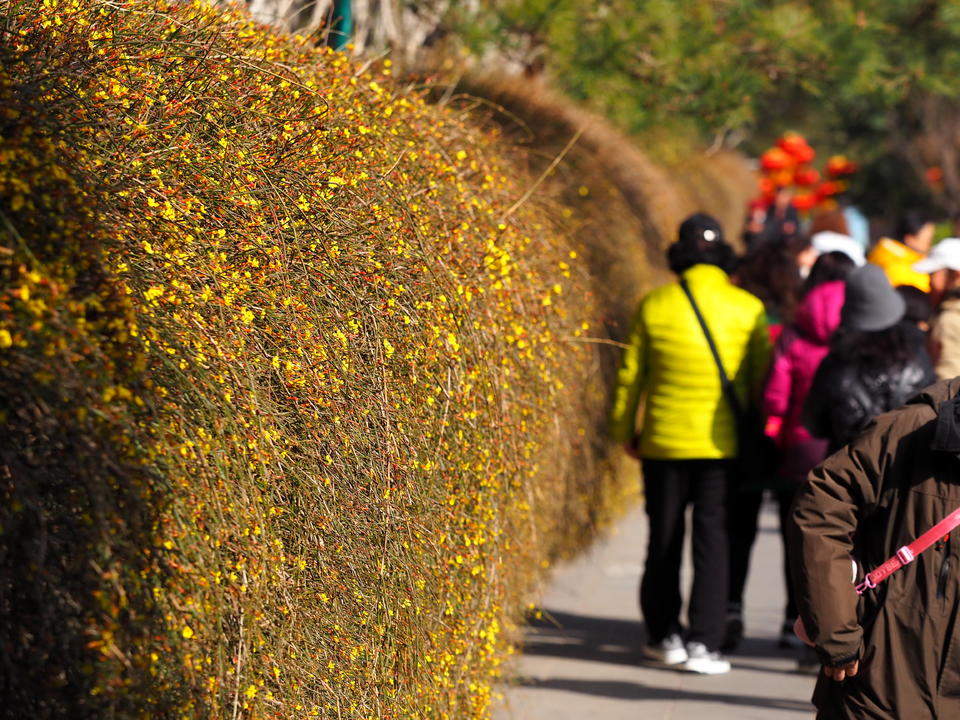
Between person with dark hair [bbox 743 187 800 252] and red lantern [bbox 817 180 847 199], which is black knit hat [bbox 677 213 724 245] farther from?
red lantern [bbox 817 180 847 199]

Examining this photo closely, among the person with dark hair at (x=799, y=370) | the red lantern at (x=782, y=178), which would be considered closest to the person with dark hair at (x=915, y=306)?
the person with dark hair at (x=799, y=370)

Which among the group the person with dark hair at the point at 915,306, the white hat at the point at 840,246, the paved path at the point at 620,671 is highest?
the white hat at the point at 840,246

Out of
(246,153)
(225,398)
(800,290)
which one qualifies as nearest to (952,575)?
(225,398)

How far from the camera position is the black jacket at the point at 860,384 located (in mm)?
4488

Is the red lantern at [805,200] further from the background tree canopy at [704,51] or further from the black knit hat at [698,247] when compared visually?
the black knit hat at [698,247]

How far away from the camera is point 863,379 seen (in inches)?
178

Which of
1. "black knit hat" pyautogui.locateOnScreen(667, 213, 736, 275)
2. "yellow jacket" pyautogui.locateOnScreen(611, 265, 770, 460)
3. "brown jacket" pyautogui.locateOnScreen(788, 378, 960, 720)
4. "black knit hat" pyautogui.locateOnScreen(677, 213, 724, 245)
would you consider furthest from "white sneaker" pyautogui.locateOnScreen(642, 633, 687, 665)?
"brown jacket" pyautogui.locateOnScreen(788, 378, 960, 720)

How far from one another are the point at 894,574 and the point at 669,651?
3.19 meters

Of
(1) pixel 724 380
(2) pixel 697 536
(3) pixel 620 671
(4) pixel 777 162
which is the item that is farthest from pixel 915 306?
(4) pixel 777 162

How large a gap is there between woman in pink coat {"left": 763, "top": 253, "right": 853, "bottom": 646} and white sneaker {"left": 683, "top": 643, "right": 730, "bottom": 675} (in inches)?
17.5

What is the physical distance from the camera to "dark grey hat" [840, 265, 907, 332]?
517 cm

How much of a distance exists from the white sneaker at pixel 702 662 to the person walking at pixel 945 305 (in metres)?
1.59

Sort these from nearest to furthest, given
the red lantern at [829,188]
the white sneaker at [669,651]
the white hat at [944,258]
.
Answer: the white sneaker at [669,651], the white hat at [944,258], the red lantern at [829,188]

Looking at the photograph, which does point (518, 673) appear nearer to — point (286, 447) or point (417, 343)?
point (417, 343)
